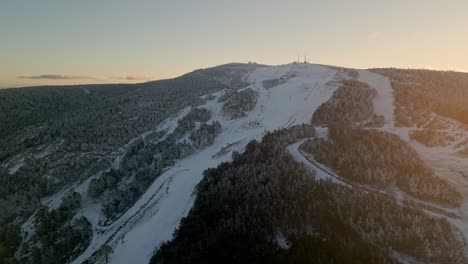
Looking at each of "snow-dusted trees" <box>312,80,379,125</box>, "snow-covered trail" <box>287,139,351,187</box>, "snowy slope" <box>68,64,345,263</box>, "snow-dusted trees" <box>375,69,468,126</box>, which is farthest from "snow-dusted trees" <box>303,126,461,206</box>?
"snowy slope" <box>68,64,345,263</box>

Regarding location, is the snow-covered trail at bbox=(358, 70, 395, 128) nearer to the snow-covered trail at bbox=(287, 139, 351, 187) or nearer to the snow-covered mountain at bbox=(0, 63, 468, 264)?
the snow-covered mountain at bbox=(0, 63, 468, 264)

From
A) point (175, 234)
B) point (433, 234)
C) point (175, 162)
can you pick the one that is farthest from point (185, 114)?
point (433, 234)

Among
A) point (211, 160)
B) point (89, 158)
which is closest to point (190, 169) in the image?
point (211, 160)

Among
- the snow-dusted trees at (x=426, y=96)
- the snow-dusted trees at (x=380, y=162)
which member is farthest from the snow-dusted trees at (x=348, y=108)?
the snow-dusted trees at (x=380, y=162)

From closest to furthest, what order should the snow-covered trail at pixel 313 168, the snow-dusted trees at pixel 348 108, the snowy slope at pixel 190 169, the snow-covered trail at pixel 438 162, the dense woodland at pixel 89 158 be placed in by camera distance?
the snow-covered trail at pixel 438 162
the snowy slope at pixel 190 169
the snow-covered trail at pixel 313 168
the dense woodland at pixel 89 158
the snow-dusted trees at pixel 348 108

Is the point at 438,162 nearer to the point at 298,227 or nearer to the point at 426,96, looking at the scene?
the point at 298,227

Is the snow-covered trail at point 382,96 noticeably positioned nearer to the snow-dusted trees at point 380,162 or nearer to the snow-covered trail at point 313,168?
the snow-dusted trees at point 380,162
